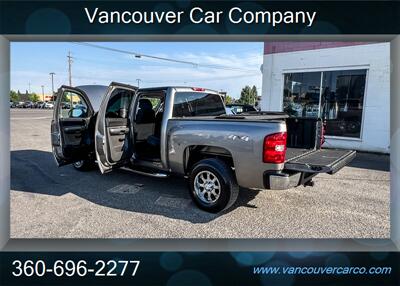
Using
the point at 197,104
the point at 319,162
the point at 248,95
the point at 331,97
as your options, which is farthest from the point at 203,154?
the point at 248,95

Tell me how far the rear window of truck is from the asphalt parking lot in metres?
1.48

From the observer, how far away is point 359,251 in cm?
318

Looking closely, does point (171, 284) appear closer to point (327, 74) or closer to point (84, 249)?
point (84, 249)

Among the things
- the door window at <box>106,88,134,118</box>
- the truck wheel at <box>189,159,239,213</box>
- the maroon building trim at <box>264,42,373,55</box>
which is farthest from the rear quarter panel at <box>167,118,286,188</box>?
the maroon building trim at <box>264,42,373,55</box>

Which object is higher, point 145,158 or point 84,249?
point 145,158

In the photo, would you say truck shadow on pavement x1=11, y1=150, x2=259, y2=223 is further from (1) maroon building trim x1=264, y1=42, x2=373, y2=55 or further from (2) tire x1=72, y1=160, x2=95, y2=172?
(1) maroon building trim x1=264, y1=42, x2=373, y2=55

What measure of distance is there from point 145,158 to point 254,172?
8.02ft

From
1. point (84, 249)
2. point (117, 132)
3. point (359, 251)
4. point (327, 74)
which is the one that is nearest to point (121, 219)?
point (84, 249)

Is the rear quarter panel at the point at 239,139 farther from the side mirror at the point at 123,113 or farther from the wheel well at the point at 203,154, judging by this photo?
the side mirror at the point at 123,113

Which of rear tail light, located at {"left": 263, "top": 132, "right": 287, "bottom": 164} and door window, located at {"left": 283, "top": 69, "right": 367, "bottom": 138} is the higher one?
door window, located at {"left": 283, "top": 69, "right": 367, "bottom": 138}

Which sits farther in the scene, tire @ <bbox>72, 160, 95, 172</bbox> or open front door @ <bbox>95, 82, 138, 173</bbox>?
tire @ <bbox>72, 160, 95, 172</bbox>

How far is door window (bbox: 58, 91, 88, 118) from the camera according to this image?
552cm

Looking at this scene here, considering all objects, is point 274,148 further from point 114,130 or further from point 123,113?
point 123,113

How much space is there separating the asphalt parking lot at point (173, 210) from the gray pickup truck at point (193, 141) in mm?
416
